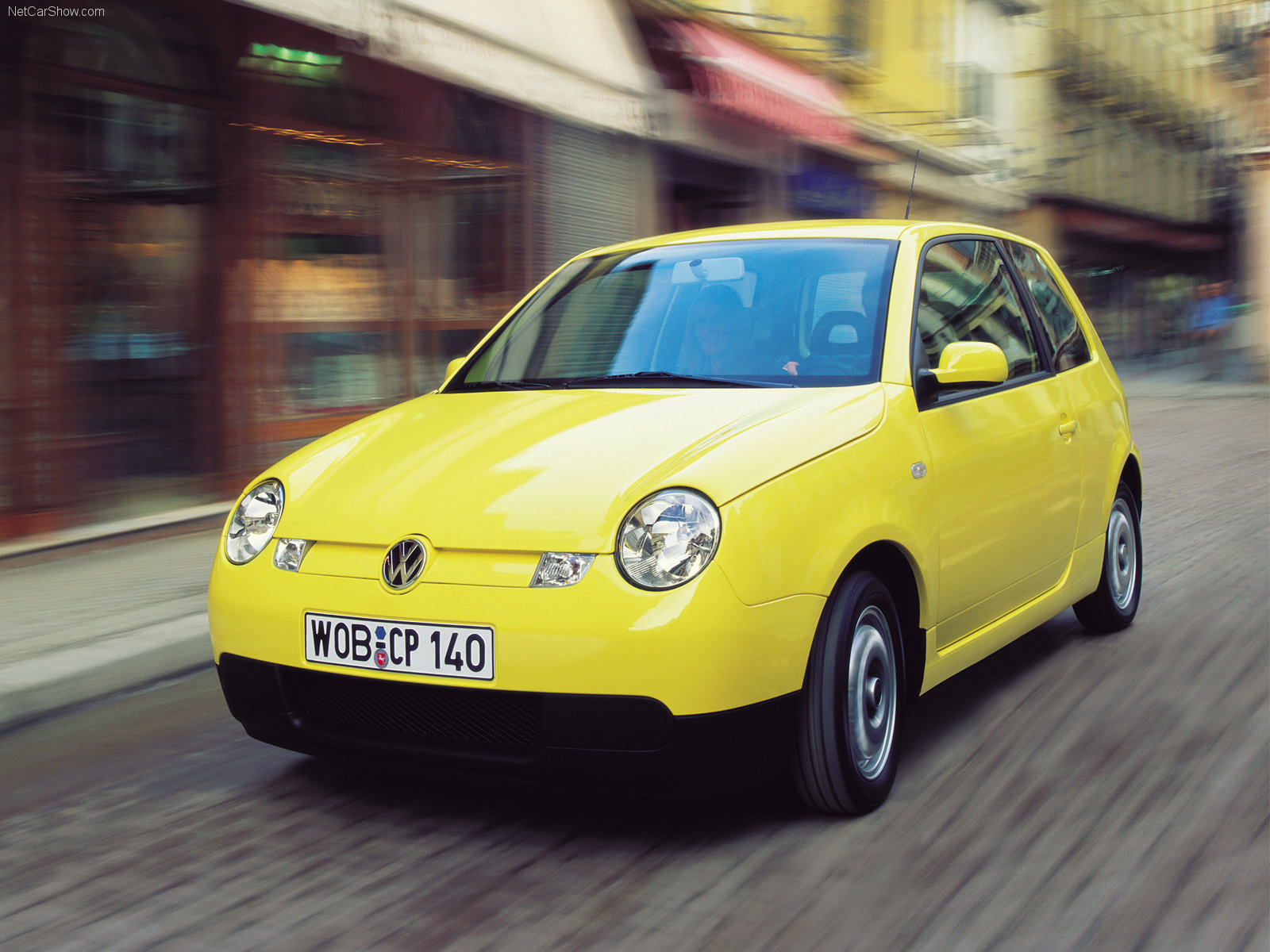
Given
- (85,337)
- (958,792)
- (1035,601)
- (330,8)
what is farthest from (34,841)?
(330,8)

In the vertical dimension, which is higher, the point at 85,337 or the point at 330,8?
the point at 330,8

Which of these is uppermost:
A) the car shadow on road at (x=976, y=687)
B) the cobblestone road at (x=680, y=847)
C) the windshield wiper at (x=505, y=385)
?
the windshield wiper at (x=505, y=385)

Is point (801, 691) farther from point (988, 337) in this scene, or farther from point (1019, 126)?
point (1019, 126)

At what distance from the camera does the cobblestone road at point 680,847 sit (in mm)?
2807

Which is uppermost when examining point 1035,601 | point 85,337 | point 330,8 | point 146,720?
point 330,8

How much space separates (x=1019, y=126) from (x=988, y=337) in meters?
26.8

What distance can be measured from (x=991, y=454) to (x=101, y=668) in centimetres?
310

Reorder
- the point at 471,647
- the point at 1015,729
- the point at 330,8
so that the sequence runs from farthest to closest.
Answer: the point at 330,8, the point at 1015,729, the point at 471,647

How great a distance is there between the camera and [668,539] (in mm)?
3078

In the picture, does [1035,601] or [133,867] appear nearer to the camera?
[133,867]

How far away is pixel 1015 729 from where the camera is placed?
421 centimetres

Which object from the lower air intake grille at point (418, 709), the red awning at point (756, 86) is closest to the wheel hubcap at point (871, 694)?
the lower air intake grille at point (418, 709)

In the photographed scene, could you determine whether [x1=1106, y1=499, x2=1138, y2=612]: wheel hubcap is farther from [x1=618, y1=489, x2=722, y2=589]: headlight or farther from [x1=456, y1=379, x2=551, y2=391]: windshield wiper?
[x1=618, y1=489, x2=722, y2=589]: headlight

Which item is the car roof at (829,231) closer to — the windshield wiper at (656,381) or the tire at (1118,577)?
the windshield wiper at (656,381)
